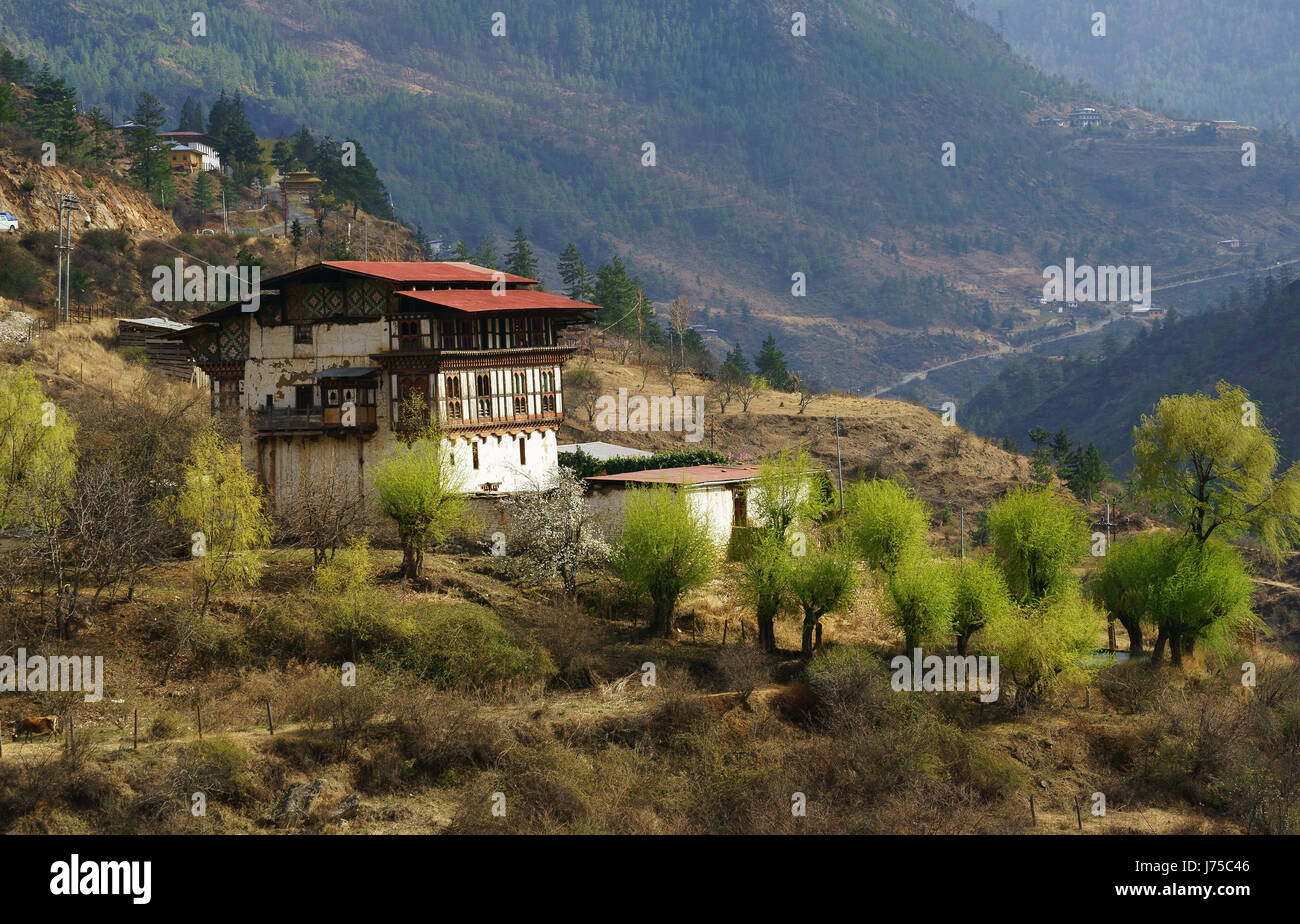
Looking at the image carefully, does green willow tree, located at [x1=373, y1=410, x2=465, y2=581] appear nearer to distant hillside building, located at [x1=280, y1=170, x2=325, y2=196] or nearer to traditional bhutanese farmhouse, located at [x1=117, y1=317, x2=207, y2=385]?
traditional bhutanese farmhouse, located at [x1=117, y1=317, x2=207, y2=385]

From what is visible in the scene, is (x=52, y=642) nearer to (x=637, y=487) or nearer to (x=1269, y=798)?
(x=637, y=487)

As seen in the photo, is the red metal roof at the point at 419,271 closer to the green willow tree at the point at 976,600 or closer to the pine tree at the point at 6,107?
the green willow tree at the point at 976,600

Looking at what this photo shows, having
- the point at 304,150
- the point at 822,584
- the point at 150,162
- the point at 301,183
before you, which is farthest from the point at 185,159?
the point at 822,584

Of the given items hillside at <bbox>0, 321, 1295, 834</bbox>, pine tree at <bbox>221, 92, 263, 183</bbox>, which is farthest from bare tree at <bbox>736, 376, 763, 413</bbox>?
pine tree at <bbox>221, 92, 263, 183</bbox>

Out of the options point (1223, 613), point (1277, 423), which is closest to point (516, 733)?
point (1223, 613)

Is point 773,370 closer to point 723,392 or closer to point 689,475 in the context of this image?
point 723,392

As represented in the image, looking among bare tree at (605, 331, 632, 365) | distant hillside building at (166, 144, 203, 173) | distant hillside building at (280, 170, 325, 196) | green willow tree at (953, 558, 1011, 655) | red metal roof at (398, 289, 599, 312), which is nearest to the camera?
green willow tree at (953, 558, 1011, 655)

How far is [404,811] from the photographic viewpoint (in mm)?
41719

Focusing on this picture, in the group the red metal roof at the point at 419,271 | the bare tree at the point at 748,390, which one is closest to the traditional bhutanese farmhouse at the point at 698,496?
the red metal roof at the point at 419,271

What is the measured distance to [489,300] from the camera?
6219 centimetres

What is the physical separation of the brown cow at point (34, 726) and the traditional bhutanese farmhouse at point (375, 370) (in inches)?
773

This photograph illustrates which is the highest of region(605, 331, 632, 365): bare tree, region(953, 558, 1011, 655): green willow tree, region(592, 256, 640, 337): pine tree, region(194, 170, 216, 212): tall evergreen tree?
region(194, 170, 216, 212): tall evergreen tree

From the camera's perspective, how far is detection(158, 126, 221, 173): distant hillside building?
158500 mm

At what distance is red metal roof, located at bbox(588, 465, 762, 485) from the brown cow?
77.6 ft
